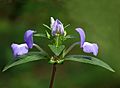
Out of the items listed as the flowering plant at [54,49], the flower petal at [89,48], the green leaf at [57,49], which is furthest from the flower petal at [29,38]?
the flower petal at [89,48]

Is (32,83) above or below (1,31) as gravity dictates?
below

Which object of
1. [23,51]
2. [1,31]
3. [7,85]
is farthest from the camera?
Answer: [1,31]

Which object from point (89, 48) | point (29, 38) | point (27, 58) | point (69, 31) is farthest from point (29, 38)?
point (69, 31)

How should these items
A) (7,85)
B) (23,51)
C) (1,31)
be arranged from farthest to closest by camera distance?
(1,31), (7,85), (23,51)

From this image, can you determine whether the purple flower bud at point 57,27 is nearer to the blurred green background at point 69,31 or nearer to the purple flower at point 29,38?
the purple flower at point 29,38

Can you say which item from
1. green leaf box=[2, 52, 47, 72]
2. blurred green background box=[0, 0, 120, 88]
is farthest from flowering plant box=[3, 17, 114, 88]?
blurred green background box=[0, 0, 120, 88]
